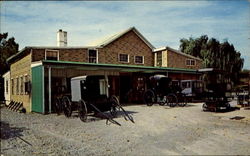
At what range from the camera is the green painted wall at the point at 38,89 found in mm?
13977

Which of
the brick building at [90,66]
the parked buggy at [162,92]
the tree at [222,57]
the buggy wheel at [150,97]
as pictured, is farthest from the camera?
the tree at [222,57]

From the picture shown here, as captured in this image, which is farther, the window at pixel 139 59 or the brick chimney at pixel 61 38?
the window at pixel 139 59

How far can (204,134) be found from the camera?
7.31 metres

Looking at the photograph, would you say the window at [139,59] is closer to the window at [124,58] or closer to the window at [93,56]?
the window at [124,58]

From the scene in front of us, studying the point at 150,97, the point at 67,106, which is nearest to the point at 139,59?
the point at 150,97

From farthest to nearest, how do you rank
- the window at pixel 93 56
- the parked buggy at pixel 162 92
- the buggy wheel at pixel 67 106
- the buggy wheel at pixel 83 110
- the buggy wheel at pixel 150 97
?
the window at pixel 93 56 → the buggy wheel at pixel 150 97 → the parked buggy at pixel 162 92 → the buggy wheel at pixel 67 106 → the buggy wheel at pixel 83 110

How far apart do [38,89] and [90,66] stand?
3.85 m

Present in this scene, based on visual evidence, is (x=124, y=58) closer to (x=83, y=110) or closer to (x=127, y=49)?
(x=127, y=49)

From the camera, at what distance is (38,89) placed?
14.6m

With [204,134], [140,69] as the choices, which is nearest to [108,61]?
[140,69]

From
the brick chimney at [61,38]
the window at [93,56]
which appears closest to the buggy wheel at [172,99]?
the window at [93,56]

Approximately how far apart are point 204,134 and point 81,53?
52.7 ft

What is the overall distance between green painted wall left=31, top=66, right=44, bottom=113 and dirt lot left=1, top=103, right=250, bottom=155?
4.80 meters

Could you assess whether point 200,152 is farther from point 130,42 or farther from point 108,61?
point 130,42
